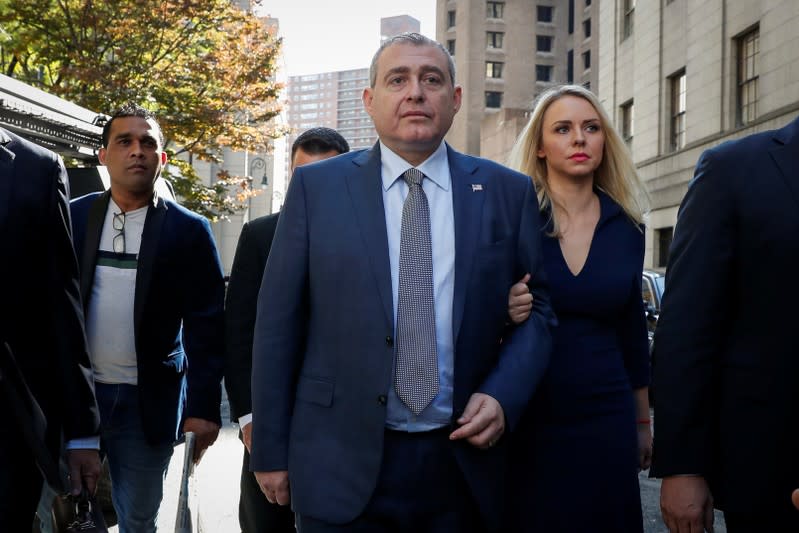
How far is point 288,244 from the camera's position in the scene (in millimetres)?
2830

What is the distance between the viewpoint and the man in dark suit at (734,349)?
8.18 feet

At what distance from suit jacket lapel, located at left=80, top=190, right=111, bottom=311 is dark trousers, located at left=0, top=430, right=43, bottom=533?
1.63 metres

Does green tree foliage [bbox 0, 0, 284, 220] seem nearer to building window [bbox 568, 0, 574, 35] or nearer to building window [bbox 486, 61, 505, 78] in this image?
building window [bbox 486, 61, 505, 78]

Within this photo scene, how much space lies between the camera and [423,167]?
2926 millimetres

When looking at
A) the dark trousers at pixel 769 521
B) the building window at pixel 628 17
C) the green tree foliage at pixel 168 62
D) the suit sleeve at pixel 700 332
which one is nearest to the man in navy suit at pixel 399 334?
the suit sleeve at pixel 700 332

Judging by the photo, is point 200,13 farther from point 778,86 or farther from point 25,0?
point 778,86

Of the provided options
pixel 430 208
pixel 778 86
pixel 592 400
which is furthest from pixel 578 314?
pixel 778 86

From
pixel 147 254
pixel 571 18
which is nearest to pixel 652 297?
pixel 147 254

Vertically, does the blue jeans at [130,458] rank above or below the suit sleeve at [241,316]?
below

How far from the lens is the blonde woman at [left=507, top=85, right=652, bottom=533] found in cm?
339

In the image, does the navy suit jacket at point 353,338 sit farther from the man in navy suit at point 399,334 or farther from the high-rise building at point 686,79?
the high-rise building at point 686,79

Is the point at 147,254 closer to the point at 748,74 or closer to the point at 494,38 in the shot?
the point at 748,74

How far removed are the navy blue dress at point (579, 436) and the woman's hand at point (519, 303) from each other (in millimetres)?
677

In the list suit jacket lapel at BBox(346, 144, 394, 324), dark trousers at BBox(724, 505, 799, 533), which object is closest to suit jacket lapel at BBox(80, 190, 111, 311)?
suit jacket lapel at BBox(346, 144, 394, 324)
